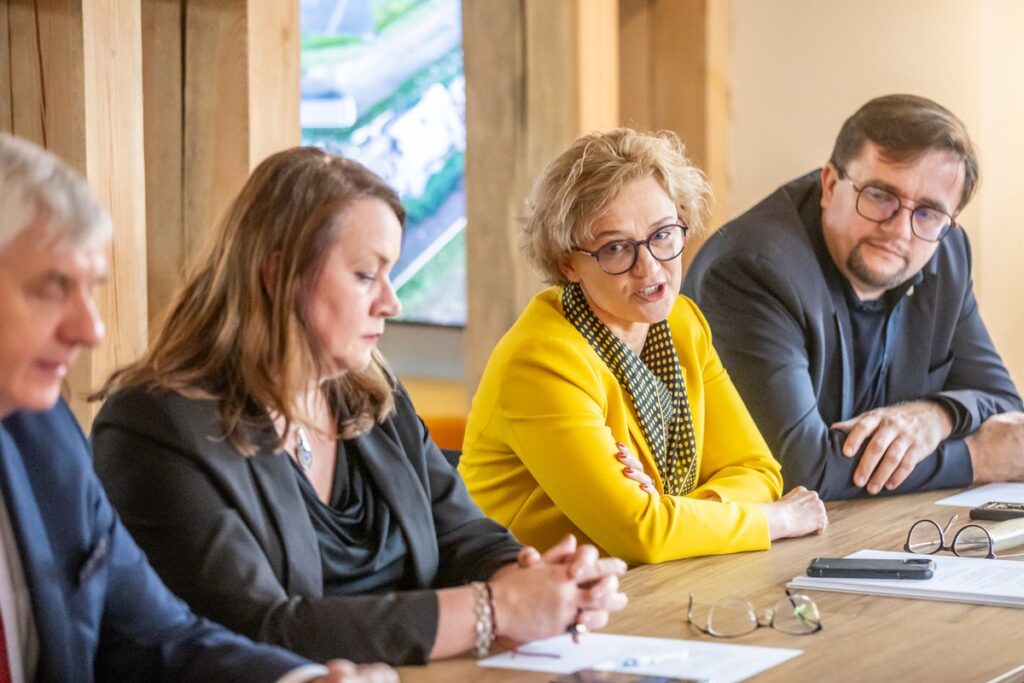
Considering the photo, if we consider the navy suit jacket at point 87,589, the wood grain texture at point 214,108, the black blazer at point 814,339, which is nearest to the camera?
the navy suit jacket at point 87,589

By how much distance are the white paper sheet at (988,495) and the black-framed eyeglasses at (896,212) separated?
541 millimetres

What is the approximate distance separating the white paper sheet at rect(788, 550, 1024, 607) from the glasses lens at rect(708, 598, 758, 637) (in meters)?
0.18

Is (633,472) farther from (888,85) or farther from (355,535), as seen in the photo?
(888,85)

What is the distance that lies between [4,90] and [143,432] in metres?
1.04

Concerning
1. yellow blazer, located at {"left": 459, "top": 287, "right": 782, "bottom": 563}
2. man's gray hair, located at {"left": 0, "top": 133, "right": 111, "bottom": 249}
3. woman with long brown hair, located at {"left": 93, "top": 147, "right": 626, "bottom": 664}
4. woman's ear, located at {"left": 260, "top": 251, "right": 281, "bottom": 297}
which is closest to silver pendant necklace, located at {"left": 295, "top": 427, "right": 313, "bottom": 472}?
woman with long brown hair, located at {"left": 93, "top": 147, "right": 626, "bottom": 664}

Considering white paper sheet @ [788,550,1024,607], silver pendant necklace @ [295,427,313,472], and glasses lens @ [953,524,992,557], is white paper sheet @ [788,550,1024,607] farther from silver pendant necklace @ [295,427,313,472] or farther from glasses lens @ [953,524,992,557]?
silver pendant necklace @ [295,427,313,472]

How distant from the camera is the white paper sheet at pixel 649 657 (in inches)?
68.6

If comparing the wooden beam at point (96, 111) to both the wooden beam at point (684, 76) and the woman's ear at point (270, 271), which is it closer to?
the woman's ear at point (270, 271)

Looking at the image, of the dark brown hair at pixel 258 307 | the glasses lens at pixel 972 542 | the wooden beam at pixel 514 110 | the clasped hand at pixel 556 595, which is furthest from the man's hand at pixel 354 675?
the wooden beam at pixel 514 110

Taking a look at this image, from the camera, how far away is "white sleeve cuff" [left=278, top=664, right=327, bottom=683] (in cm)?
163

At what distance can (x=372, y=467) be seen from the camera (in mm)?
2129

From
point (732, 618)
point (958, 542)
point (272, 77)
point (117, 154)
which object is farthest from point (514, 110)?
point (732, 618)

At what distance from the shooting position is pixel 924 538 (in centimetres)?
252

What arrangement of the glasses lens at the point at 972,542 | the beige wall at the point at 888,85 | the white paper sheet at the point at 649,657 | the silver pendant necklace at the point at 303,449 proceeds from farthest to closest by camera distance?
the beige wall at the point at 888,85
the glasses lens at the point at 972,542
the silver pendant necklace at the point at 303,449
the white paper sheet at the point at 649,657
